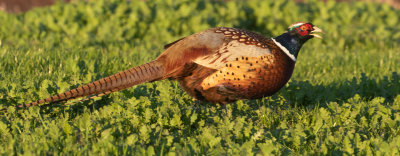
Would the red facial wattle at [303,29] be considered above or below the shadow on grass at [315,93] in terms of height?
above

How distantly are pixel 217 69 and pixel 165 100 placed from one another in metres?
0.63

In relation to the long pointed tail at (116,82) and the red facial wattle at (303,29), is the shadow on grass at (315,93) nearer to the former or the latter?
the long pointed tail at (116,82)

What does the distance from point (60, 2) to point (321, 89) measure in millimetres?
5943

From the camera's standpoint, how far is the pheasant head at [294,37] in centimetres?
462

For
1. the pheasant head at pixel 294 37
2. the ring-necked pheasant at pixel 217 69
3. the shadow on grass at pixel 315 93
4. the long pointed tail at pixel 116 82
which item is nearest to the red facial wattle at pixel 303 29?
the pheasant head at pixel 294 37

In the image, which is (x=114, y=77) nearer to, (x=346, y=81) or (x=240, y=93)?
(x=240, y=93)

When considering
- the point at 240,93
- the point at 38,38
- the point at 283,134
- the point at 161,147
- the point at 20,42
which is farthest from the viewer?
the point at 38,38

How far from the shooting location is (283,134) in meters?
4.06

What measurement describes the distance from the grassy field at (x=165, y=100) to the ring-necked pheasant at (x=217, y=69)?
215mm

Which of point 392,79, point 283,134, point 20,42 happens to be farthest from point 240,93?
point 20,42

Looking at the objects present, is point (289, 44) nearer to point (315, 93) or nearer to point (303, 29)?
point (303, 29)

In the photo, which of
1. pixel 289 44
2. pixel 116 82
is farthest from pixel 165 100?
pixel 289 44

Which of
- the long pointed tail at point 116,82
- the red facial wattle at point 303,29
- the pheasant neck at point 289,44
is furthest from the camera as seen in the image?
the red facial wattle at point 303,29

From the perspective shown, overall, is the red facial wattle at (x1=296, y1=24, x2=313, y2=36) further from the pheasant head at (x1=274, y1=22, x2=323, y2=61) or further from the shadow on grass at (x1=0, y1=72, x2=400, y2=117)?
the shadow on grass at (x1=0, y1=72, x2=400, y2=117)
